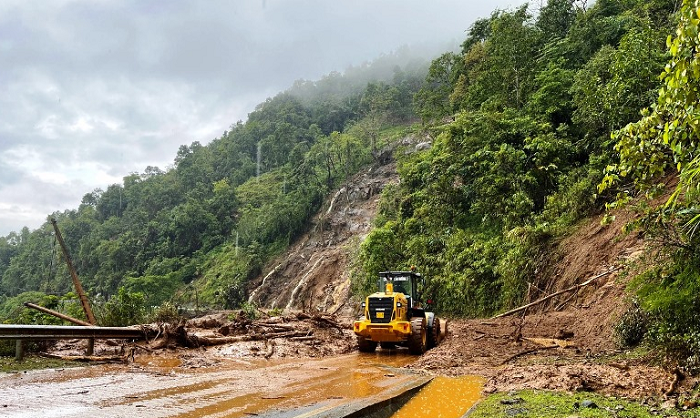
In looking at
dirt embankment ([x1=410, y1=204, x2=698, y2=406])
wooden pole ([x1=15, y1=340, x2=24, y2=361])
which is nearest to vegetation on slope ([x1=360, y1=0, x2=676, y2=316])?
dirt embankment ([x1=410, y1=204, x2=698, y2=406])

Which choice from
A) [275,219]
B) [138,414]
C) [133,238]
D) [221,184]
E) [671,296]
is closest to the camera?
[138,414]

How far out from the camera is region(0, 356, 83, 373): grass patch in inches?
318

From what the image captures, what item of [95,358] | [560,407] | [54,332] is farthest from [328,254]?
[560,407]

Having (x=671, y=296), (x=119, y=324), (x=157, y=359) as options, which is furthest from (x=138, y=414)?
(x=119, y=324)

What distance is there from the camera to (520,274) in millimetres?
16547

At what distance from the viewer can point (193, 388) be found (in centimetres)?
707

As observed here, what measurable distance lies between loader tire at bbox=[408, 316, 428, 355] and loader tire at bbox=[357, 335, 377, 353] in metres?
1.23

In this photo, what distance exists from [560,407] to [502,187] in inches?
657

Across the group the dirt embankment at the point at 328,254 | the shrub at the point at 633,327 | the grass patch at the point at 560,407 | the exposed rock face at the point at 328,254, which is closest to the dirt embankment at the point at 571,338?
the shrub at the point at 633,327

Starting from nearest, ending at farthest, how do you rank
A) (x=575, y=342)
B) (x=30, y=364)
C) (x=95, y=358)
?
(x=30, y=364)
(x=95, y=358)
(x=575, y=342)

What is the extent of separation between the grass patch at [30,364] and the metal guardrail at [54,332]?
0.55 metres

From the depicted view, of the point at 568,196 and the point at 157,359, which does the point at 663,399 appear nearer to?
the point at 157,359

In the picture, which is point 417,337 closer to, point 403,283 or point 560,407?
point 403,283

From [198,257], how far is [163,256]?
5795 millimetres
